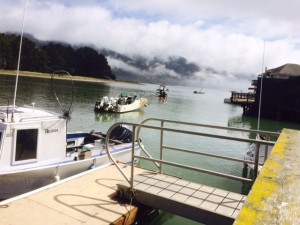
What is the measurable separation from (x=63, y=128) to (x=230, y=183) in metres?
7.82

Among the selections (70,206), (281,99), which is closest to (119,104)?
(281,99)

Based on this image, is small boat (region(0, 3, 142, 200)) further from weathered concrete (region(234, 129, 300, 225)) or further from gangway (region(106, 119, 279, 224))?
weathered concrete (region(234, 129, 300, 225))

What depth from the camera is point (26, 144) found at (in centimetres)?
916

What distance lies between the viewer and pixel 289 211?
1.88 m

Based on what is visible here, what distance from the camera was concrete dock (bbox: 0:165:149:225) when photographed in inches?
230

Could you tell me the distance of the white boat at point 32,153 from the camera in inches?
340

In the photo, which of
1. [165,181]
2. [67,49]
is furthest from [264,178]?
[67,49]

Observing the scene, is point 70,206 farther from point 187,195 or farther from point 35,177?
point 35,177

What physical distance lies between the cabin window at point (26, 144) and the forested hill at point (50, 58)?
99.7 m

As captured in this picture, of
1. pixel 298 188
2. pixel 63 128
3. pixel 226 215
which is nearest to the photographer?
pixel 298 188

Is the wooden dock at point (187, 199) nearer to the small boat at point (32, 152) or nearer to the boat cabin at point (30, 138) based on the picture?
the small boat at point (32, 152)

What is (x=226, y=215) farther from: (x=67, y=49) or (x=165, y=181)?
(x=67, y=49)

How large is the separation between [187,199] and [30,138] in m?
5.34

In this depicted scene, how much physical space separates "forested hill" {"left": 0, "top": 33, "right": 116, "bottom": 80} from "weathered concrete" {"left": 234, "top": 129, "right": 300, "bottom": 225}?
107 metres
